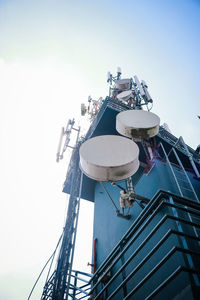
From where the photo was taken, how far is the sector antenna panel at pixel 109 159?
4949 mm

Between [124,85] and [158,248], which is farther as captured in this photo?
[124,85]

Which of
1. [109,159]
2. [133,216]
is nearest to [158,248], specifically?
[109,159]

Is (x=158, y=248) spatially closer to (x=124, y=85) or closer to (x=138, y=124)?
(x=138, y=124)

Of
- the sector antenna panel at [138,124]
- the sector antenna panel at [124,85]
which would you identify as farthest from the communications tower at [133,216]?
the sector antenna panel at [124,85]

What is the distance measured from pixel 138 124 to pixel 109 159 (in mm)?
1642

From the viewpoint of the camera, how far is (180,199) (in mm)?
2928

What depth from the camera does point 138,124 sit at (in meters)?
6.21

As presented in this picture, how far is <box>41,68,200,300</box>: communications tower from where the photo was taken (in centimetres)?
303

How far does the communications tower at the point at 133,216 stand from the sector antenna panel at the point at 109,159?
22 mm

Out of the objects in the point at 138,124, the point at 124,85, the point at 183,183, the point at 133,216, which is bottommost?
the point at 133,216

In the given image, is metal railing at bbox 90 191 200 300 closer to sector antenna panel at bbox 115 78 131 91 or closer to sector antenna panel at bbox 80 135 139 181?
sector antenna panel at bbox 80 135 139 181

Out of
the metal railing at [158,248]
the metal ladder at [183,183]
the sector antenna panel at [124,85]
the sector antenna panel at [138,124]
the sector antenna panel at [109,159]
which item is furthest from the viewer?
the sector antenna panel at [124,85]

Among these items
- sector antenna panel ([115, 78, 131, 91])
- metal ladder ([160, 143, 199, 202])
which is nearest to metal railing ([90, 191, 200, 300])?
metal ladder ([160, 143, 199, 202])

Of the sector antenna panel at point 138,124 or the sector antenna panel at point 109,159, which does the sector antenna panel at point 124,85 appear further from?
the sector antenna panel at point 109,159
